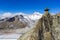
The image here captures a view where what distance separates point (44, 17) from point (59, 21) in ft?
7.37

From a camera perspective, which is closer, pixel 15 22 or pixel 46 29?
pixel 46 29

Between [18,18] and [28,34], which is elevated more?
[18,18]

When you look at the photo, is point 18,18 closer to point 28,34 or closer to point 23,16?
point 23,16

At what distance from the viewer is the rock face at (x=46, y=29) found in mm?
29031

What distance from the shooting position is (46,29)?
97.4 ft

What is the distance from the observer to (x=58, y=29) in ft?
96.5

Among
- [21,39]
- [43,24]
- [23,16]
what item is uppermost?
[23,16]

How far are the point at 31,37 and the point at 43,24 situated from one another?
2972 mm

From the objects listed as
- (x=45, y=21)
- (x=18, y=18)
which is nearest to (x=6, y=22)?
(x=18, y=18)

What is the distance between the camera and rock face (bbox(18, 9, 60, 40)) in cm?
2903

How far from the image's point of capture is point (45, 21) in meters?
30.0

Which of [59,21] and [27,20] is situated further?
[27,20]

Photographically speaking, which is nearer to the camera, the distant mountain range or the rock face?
the rock face

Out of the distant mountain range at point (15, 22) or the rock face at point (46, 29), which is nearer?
the rock face at point (46, 29)
